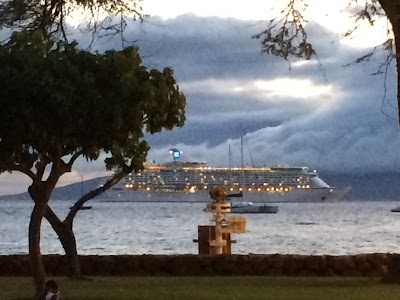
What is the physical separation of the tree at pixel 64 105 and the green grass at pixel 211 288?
127 centimetres

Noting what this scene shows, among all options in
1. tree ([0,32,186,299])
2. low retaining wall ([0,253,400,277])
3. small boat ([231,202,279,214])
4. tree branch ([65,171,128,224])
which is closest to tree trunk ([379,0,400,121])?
tree ([0,32,186,299])

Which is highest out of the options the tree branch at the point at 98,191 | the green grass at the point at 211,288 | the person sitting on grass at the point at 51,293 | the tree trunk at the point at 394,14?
the tree trunk at the point at 394,14

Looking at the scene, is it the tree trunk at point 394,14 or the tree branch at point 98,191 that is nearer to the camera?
the tree trunk at point 394,14

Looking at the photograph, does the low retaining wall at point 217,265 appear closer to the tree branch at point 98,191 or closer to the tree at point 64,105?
the tree branch at point 98,191

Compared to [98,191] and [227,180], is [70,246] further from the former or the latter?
[227,180]

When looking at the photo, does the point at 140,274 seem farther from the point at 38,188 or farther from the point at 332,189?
the point at 332,189

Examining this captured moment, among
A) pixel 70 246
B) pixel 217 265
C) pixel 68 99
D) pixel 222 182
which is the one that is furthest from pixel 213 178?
pixel 68 99

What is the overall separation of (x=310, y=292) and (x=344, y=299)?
0.90m

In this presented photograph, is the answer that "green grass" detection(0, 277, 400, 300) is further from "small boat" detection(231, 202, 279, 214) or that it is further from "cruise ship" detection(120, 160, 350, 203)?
"cruise ship" detection(120, 160, 350, 203)

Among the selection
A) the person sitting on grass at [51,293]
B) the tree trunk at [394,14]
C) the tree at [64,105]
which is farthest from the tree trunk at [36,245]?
the tree trunk at [394,14]

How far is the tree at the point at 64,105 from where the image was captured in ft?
33.7

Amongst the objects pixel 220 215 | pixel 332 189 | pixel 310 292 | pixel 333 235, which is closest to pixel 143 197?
pixel 332 189

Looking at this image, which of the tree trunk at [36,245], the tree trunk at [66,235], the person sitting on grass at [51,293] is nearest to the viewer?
the person sitting on grass at [51,293]

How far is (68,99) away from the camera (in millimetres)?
10305
